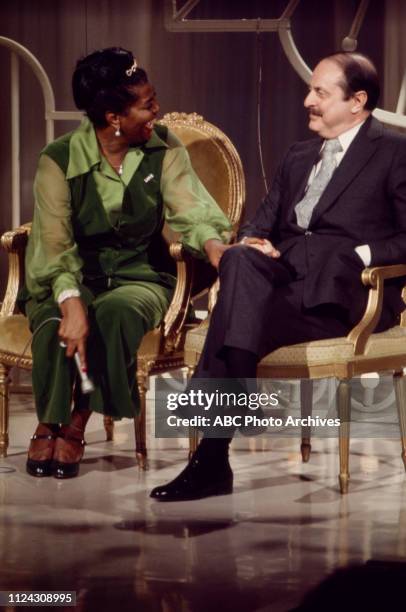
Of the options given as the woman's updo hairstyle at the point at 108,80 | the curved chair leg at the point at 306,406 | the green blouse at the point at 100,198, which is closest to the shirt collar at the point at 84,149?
the green blouse at the point at 100,198

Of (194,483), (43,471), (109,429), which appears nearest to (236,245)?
(194,483)

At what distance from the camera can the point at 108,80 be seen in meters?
3.95

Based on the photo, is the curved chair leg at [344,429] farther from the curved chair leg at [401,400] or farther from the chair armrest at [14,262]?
the chair armrest at [14,262]

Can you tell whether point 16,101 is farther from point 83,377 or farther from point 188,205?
point 83,377

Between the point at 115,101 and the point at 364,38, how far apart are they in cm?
197

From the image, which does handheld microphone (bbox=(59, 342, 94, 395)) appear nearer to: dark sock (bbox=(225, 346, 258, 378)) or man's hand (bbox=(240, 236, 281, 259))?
dark sock (bbox=(225, 346, 258, 378))

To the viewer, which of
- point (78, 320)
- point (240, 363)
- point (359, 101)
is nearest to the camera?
point (240, 363)

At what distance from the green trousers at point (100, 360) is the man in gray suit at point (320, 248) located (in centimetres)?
33

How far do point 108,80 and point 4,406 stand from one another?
3.68 ft

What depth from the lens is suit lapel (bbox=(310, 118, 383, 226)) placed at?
12.5ft

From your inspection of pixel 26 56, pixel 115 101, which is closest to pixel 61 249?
pixel 115 101

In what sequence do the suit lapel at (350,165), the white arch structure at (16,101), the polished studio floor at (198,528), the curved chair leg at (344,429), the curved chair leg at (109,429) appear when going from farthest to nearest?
1. the white arch structure at (16,101)
2. the curved chair leg at (109,429)
3. the suit lapel at (350,165)
4. the curved chair leg at (344,429)
5. the polished studio floor at (198,528)

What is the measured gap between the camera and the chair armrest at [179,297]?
4035 mm

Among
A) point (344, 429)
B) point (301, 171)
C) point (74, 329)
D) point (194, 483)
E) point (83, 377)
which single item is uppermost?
point (301, 171)
